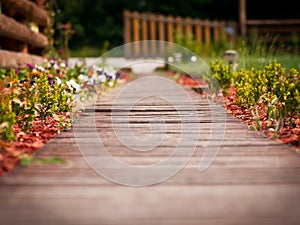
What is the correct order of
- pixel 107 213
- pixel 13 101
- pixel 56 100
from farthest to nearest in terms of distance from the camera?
pixel 56 100 < pixel 13 101 < pixel 107 213

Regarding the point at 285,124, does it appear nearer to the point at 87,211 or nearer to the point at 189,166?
the point at 189,166

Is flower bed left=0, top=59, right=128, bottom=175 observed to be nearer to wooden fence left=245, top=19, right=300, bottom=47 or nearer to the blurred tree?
wooden fence left=245, top=19, right=300, bottom=47

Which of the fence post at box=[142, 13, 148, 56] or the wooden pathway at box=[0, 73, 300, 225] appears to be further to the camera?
the fence post at box=[142, 13, 148, 56]

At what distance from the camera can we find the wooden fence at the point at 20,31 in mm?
5590

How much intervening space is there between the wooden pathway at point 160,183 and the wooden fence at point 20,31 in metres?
2.69

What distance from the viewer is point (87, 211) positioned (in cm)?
175

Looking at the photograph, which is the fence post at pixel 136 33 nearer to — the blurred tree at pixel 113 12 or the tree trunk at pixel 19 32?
the tree trunk at pixel 19 32

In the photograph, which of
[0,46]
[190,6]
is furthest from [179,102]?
[190,6]

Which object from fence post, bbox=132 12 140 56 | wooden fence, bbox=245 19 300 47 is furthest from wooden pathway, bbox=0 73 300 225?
wooden fence, bbox=245 19 300 47

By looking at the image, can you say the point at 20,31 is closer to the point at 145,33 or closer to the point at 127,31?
the point at 127,31

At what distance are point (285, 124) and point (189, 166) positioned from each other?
1.43 meters

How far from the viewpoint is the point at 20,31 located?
20.4 feet

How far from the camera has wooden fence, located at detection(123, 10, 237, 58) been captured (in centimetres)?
1289

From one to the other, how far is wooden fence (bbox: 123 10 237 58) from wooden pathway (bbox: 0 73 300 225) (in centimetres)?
972
